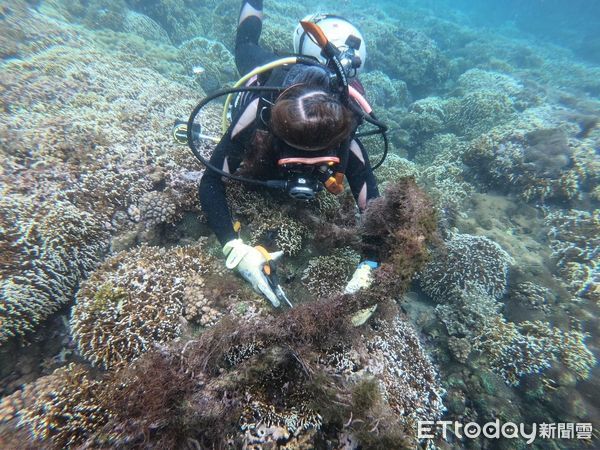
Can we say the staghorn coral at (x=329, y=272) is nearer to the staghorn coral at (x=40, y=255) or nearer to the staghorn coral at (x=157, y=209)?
the staghorn coral at (x=157, y=209)

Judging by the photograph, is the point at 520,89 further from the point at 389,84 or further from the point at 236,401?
the point at 236,401

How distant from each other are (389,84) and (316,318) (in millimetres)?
13016

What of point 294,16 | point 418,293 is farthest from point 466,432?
point 294,16

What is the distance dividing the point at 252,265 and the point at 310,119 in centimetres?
156

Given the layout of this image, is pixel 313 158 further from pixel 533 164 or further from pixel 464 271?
pixel 533 164

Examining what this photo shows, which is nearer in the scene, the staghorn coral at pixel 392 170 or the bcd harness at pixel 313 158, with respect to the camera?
the bcd harness at pixel 313 158

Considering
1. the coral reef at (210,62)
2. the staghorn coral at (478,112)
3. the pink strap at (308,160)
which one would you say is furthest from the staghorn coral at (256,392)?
the staghorn coral at (478,112)

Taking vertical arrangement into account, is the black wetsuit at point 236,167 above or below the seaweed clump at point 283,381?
above

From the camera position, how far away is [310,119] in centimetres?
245

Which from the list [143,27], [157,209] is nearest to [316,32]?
[157,209]

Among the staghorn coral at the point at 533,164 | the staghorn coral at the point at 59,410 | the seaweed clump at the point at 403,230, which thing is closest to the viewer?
the staghorn coral at the point at 59,410

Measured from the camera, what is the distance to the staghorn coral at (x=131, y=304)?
282 centimetres

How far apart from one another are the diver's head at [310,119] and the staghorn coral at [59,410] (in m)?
2.58

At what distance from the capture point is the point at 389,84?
12.8m
